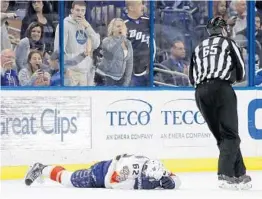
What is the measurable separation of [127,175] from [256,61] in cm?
382

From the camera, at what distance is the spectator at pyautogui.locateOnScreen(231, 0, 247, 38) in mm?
10016

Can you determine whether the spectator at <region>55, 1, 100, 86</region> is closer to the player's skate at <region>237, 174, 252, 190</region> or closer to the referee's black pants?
the referee's black pants

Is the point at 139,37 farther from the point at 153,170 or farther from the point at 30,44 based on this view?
the point at 153,170

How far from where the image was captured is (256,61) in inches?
394

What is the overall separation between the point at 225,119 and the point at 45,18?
306 cm

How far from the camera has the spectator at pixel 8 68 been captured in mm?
8742

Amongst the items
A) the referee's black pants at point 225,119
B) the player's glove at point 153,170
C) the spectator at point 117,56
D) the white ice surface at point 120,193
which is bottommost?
the white ice surface at point 120,193

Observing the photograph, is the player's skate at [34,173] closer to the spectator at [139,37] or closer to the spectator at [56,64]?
the spectator at [56,64]

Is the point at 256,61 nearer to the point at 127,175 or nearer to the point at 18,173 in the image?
the point at 18,173

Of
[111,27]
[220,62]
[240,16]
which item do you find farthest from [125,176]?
[240,16]

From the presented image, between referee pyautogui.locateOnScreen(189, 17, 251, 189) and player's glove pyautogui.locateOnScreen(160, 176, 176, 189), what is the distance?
0.35m

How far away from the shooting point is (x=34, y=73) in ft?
29.5

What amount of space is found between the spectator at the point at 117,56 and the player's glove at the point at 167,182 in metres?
2.85

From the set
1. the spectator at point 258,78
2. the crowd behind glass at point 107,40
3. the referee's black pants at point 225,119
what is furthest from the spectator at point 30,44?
the referee's black pants at point 225,119
